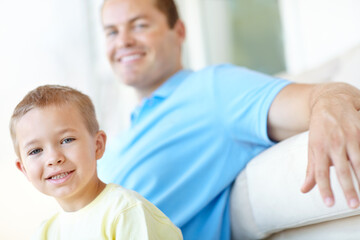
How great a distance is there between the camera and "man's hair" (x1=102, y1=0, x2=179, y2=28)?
5.98ft

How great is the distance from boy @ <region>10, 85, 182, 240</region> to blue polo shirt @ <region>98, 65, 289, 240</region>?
31cm

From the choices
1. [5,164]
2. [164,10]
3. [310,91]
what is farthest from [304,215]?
[5,164]

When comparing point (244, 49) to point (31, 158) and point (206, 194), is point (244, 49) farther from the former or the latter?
point (31, 158)

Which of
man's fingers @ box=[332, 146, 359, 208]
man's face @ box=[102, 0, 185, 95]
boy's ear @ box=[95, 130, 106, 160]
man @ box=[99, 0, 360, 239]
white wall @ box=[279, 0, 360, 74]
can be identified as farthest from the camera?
white wall @ box=[279, 0, 360, 74]

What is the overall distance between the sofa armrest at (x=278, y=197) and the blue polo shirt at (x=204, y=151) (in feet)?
0.21

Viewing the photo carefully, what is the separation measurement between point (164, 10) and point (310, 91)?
0.92 meters

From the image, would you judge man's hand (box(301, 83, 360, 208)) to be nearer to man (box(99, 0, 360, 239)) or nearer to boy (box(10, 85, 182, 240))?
man (box(99, 0, 360, 239))

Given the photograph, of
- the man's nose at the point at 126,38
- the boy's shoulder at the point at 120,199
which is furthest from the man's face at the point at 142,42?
the boy's shoulder at the point at 120,199

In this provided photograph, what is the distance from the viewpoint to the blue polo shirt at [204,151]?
4.13ft

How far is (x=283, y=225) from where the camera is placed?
1.11 metres

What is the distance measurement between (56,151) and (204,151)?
1.71 feet

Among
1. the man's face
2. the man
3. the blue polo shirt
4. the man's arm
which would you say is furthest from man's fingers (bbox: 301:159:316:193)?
the man's face

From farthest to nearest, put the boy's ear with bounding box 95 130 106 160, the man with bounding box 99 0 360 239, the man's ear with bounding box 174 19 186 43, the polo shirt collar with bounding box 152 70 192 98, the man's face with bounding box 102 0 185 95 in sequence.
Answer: the man's ear with bounding box 174 19 186 43, the man's face with bounding box 102 0 185 95, the polo shirt collar with bounding box 152 70 192 98, the man with bounding box 99 0 360 239, the boy's ear with bounding box 95 130 106 160

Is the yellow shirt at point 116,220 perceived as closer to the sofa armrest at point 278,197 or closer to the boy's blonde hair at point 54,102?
the boy's blonde hair at point 54,102
